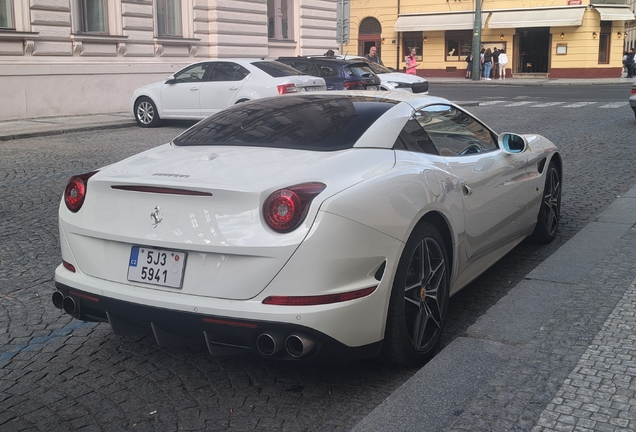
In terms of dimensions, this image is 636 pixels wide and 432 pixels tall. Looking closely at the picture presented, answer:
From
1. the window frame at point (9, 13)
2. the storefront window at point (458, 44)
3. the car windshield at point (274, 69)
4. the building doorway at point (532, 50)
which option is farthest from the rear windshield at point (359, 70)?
the storefront window at point (458, 44)

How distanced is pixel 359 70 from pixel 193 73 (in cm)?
467

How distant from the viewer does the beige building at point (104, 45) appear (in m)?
18.8

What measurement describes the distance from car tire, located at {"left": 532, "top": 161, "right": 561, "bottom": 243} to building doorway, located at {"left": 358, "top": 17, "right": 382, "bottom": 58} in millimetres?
47087

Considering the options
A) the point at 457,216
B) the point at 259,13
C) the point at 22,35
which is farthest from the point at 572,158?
the point at 259,13

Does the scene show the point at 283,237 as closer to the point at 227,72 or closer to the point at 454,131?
the point at 454,131

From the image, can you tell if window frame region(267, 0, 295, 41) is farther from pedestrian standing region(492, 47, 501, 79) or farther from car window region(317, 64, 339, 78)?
pedestrian standing region(492, 47, 501, 79)

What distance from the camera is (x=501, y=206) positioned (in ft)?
17.0

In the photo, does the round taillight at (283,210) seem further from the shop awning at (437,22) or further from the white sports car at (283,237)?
the shop awning at (437,22)

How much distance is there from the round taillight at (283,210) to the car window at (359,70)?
1698 centimetres

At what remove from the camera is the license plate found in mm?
3541

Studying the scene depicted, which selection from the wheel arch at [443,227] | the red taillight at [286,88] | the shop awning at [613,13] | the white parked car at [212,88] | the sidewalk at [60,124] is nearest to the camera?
the wheel arch at [443,227]

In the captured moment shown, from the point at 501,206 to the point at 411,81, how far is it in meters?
17.7

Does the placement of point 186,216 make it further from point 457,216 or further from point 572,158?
point 572,158

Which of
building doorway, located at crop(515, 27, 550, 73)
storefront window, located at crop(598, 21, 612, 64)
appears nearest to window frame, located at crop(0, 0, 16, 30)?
building doorway, located at crop(515, 27, 550, 73)
